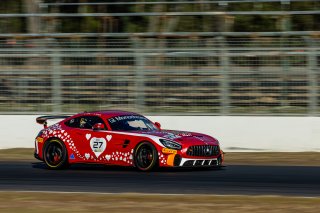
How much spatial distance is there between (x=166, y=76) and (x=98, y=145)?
6.15 meters

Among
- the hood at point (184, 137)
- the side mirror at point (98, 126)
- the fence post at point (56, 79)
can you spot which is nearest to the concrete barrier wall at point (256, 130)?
the fence post at point (56, 79)

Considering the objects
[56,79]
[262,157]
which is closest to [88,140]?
[262,157]

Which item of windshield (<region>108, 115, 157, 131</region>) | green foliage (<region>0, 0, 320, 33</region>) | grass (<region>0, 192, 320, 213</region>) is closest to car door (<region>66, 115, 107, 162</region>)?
windshield (<region>108, 115, 157, 131</region>)

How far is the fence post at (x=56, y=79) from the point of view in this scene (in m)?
22.0

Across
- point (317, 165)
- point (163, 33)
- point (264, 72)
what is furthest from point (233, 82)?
point (163, 33)

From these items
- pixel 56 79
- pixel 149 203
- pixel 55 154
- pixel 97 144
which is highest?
pixel 56 79

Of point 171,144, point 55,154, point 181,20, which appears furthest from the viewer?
point 181,20

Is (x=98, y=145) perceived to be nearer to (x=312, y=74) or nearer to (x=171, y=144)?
(x=171, y=144)

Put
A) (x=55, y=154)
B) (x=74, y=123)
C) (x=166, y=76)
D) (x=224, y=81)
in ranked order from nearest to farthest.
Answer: (x=55, y=154)
(x=74, y=123)
(x=224, y=81)
(x=166, y=76)

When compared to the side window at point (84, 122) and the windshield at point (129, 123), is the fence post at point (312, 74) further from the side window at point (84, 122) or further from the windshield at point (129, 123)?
the side window at point (84, 122)

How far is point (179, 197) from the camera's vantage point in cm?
1120

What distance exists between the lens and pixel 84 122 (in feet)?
52.9

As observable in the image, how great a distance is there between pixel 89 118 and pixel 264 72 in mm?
6267

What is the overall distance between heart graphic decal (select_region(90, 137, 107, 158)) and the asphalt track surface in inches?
15.5
